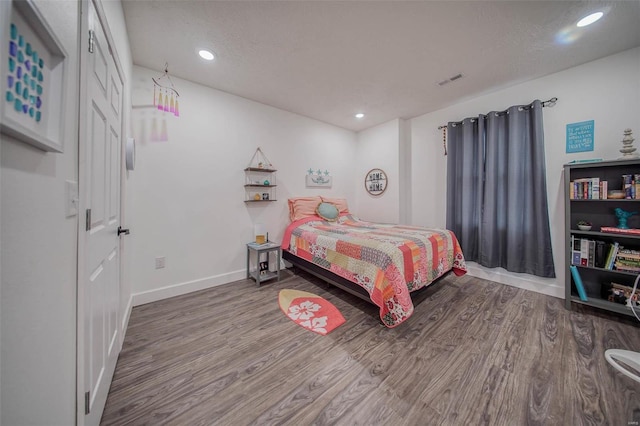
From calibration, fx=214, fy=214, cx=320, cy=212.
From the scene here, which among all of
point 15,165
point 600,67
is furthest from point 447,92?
point 15,165

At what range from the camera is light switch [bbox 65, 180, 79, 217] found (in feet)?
2.47

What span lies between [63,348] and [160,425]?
78 cm

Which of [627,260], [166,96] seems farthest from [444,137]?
[166,96]

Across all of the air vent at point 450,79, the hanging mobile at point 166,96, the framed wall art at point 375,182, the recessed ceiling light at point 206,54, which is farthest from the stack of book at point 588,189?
the hanging mobile at point 166,96

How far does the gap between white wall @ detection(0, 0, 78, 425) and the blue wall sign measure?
408 cm

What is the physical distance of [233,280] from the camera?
2.99 metres

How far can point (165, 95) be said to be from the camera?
2480mm

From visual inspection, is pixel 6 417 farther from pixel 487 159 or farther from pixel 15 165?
pixel 487 159

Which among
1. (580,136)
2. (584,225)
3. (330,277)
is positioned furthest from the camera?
(330,277)

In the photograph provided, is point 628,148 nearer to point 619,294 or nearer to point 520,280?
point 619,294

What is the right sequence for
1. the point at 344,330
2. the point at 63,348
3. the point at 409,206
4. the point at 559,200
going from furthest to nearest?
the point at 409,206 → the point at 559,200 → the point at 344,330 → the point at 63,348

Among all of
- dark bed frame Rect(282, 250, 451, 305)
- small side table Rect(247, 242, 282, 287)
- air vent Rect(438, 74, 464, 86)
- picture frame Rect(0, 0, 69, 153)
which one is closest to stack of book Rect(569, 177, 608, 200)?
dark bed frame Rect(282, 250, 451, 305)

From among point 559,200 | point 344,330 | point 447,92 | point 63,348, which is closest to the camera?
point 63,348

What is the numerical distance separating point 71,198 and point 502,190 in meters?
3.91
